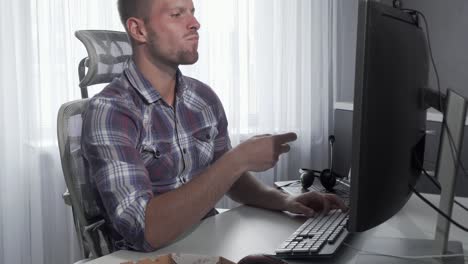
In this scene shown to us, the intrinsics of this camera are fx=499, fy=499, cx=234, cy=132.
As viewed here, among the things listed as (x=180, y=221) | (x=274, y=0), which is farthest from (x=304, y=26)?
(x=180, y=221)

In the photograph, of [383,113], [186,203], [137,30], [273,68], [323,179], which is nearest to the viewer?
[383,113]

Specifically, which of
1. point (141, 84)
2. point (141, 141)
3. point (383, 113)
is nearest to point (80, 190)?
point (141, 141)

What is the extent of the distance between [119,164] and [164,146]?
A: 0.20 meters

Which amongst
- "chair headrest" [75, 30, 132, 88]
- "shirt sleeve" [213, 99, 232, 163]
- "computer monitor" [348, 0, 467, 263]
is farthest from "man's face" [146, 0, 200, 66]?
"computer monitor" [348, 0, 467, 263]

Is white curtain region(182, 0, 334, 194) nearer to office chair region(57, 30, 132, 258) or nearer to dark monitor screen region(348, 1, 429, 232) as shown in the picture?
office chair region(57, 30, 132, 258)

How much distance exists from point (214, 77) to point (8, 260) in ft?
4.21

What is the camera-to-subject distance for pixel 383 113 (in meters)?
0.68

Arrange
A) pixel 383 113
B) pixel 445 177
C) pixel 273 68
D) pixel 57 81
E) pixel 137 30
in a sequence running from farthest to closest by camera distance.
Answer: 1. pixel 273 68
2. pixel 57 81
3. pixel 137 30
4. pixel 445 177
5. pixel 383 113

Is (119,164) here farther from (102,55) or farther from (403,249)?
(403,249)

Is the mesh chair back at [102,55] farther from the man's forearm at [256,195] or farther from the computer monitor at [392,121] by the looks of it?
the computer monitor at [392,121]

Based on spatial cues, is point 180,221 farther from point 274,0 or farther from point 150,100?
point 274,0

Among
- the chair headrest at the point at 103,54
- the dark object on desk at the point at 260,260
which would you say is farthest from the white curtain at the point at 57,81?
the dark object on desk at the point at 260,260

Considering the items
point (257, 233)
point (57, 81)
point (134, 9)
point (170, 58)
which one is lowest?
point (257, 233)

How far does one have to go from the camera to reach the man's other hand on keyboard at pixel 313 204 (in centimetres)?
116
